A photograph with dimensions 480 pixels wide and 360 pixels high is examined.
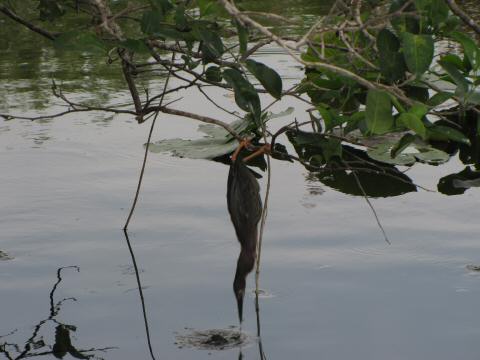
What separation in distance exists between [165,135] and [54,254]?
1.36 metres

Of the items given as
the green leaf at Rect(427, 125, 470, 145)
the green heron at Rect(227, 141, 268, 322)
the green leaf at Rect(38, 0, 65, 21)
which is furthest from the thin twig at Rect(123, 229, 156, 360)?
the green leaf at Rect(427, 125, 470, 145)

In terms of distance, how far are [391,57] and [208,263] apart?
80 cm

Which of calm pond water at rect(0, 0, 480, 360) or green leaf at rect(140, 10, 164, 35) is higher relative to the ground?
green leaf at rect(140, 10, 164, 35)

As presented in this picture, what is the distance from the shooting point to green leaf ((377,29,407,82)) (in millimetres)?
2322

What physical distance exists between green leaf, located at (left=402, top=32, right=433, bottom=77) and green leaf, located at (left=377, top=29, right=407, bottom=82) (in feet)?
0.46

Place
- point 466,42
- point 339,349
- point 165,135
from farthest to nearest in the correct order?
point 165,135 → point 466,42 → point 339,349

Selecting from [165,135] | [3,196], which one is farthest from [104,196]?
[165,135]

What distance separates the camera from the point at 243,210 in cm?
241

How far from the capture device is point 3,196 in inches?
132

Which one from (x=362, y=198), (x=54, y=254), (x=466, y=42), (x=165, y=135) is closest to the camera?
(x=466, y=42)

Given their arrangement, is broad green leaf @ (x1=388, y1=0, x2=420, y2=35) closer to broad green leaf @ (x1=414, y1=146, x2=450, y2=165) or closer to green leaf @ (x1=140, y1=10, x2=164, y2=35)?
green leaf @ (x1=140, y1=10, x2=164, y2=35)

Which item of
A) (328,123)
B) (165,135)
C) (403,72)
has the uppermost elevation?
(403,72)

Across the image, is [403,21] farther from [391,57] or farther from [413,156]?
[413,156]

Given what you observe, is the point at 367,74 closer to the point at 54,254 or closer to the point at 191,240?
the point at 191,240
